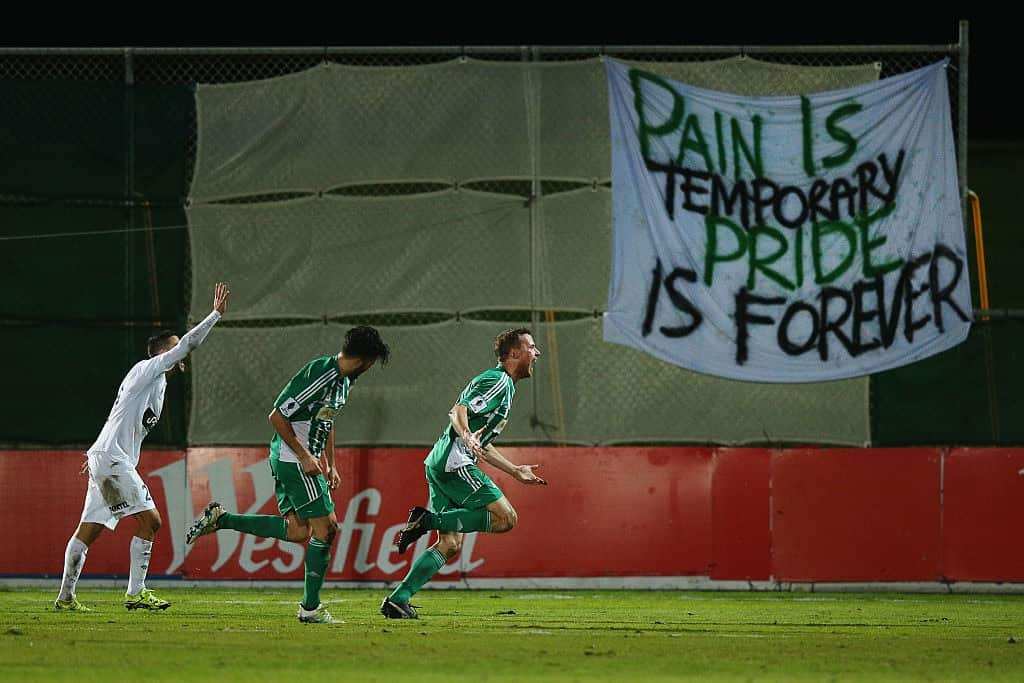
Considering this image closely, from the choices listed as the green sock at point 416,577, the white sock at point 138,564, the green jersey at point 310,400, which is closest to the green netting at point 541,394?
the white sock at point 138,564

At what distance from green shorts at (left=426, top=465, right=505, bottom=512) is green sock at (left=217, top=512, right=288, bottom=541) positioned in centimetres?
104

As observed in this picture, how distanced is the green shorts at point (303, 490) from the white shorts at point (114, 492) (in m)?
1.52

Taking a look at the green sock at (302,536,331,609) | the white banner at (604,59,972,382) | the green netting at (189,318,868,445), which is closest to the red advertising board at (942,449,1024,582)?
the green netting at (189,318,868,445)

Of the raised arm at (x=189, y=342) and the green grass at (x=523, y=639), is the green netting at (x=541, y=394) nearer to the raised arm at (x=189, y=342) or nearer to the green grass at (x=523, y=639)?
the green grass at (x=523, y=639)

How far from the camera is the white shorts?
37.1ft

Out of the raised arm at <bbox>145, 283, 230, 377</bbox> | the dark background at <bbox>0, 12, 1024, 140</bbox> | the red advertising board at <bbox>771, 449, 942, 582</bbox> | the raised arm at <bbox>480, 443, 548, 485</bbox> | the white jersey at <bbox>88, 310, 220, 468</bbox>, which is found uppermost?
the dark background at <bbox>0, 12, 1024, 140</bbox>

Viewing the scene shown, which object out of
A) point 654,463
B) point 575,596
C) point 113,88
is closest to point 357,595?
point 575,596

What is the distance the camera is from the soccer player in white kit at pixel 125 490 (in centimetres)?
1121

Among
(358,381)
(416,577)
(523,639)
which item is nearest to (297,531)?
(416,577)

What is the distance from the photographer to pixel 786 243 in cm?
1430

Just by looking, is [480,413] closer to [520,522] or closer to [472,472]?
[472,472]

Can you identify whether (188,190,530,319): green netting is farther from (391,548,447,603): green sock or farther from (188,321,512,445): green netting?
(391,548,447,603): green sock

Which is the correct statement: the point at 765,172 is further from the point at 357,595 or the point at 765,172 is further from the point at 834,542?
the point at 357,595

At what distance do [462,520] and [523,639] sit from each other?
159 cm
